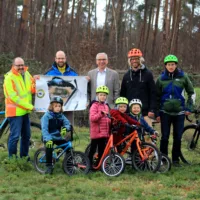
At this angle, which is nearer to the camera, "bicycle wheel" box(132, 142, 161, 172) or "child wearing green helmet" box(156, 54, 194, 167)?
"bicycle wheel" box(132, 142, 161, 172)

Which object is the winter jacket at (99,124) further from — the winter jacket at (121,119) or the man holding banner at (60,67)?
the man holding banner at (60,67)

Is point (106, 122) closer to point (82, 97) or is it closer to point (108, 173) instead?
point (108, 173)

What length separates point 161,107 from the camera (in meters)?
8.50

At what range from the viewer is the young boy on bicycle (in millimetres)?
7762

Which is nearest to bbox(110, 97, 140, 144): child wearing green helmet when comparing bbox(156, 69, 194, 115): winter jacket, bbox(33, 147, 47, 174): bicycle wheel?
bbox(156, 69, 194, 115): winter jacket

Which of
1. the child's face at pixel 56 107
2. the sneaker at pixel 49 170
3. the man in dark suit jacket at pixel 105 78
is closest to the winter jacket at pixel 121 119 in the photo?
the man in dark suit jacket at pixel 105 78

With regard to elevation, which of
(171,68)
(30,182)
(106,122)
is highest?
(171,68)

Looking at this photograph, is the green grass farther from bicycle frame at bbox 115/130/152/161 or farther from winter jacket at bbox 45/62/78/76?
winter jacket at bbox 45/62/78/76

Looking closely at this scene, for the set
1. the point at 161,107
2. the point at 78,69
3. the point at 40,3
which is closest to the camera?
the point at 161,107

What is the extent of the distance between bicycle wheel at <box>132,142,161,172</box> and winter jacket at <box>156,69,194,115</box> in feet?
3.26

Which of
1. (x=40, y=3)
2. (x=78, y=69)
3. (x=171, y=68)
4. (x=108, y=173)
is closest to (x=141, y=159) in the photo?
(x=108, y=173)

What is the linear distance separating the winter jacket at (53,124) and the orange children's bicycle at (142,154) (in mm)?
1099

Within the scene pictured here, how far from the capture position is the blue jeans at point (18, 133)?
330 inches

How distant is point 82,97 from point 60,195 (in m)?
3.37
